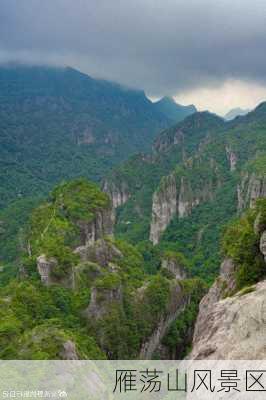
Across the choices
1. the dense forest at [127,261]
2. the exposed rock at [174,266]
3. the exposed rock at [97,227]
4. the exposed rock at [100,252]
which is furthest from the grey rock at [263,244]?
the exposed rock at [174,266]

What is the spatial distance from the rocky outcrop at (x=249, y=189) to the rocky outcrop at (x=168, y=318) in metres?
35.4

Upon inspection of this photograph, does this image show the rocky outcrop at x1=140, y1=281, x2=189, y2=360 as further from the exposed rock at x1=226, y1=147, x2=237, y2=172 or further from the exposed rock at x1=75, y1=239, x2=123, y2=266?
the exposed rock at x1=226, y1=147, x2=237, y2=172

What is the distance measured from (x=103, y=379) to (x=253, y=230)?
32.6ft

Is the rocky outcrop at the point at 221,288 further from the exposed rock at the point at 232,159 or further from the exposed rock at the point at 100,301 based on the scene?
the exposed rock at the point at 232,159

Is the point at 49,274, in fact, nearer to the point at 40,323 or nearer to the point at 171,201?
the point at 40,323

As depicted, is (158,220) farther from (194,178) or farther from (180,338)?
(180,338)

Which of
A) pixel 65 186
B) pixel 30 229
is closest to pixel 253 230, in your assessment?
pixel 30 229

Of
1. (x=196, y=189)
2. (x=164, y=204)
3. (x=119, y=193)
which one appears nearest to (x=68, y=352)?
(x=164, y=204)

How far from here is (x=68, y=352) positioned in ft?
77.2

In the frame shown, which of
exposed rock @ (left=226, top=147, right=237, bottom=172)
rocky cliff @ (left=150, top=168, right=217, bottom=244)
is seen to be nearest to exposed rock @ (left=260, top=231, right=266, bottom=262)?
rocky cliff @ (left=150, top=168, right=217, bottom=244)

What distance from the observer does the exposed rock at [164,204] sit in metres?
99.1

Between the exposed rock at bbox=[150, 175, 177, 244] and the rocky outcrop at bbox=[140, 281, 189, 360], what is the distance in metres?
53.6

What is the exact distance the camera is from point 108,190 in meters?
137

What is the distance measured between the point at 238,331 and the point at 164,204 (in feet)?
280
